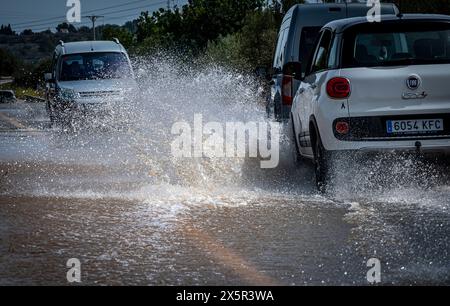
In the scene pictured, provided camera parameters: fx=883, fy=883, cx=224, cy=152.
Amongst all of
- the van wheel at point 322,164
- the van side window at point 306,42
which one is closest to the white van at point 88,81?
the van side window at point 306,42

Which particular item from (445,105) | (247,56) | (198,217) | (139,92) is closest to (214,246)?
(198,217)

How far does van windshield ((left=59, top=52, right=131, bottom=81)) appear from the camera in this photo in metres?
21.8

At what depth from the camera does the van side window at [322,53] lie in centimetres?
1004

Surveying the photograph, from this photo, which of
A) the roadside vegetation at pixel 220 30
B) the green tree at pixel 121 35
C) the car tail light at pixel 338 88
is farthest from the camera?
the green tree at pixel 121 35

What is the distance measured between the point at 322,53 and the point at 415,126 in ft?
6.00

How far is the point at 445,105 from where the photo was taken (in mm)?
8945

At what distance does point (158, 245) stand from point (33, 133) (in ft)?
49.9

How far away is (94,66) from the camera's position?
22.1 meters

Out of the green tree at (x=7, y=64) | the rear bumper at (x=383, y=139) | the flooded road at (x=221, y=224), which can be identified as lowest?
the green tree at (x=7, y=64)

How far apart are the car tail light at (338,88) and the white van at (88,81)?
481 inches

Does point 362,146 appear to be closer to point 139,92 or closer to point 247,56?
point 139,92

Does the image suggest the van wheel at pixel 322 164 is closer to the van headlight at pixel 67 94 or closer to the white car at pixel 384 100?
the white car at pixel 384 100

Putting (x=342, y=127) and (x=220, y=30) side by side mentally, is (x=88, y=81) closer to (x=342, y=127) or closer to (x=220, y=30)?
(x=342, y=127)

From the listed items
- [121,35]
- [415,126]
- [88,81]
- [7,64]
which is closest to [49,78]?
[88,81]
